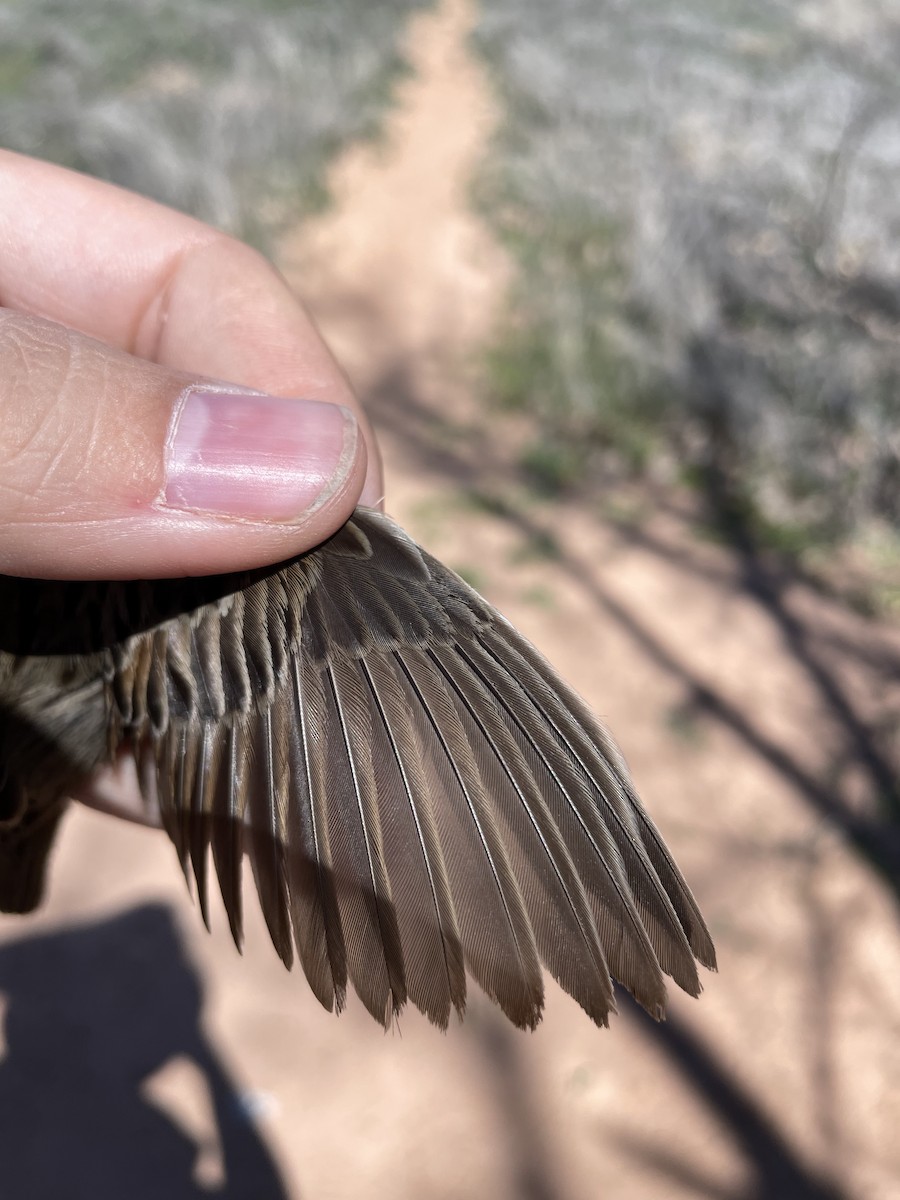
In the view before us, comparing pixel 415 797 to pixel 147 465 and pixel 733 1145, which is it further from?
pixel 733 1145

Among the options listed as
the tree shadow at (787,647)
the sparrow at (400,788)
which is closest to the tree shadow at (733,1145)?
the tree shadow at (787,647)

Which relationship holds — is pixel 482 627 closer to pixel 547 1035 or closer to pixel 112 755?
pixel 112 755

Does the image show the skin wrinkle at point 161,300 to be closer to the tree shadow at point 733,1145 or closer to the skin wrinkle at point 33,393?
the skin wrinkle at point 33,393

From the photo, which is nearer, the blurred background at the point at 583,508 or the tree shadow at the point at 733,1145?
the tree shadow at the point at 733,1145

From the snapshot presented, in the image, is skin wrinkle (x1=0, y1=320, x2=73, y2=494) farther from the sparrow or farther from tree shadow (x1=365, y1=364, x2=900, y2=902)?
tree shadow (x1=365, y1=364, x2=900, y2=902)

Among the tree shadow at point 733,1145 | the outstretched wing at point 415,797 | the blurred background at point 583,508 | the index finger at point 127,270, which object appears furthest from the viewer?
the blurred background at point 583,508

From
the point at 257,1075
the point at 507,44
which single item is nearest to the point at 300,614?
the point at 257,1075

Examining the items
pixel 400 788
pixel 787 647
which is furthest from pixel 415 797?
pixel 787 647
